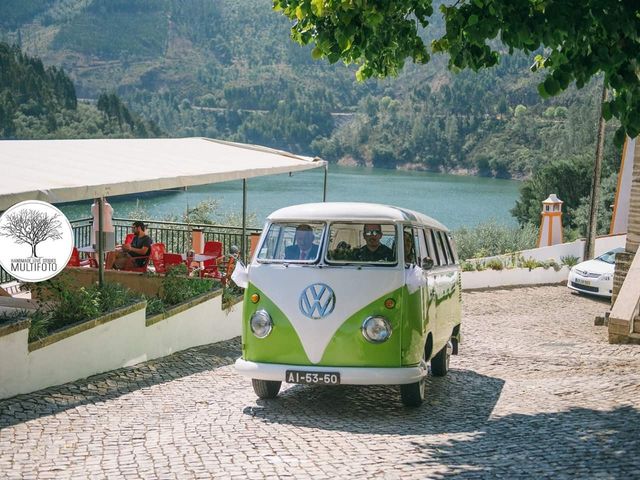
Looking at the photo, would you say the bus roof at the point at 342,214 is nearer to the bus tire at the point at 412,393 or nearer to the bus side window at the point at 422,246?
the bus side window at the point at 422,246

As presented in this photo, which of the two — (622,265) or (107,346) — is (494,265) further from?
(107,346)

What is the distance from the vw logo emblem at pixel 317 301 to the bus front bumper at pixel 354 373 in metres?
0.52

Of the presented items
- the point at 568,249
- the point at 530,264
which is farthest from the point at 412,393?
the point at 568,249

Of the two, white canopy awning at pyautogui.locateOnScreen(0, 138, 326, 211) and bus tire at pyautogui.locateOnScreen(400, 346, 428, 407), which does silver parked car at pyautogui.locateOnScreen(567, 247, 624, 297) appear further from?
bus tire at pyautogui.locateOnScreen(400, 346, 428, 407)

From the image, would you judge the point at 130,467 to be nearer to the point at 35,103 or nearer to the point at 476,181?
the point at 35,103

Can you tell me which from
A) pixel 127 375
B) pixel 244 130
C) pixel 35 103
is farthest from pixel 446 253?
pixel 244 130

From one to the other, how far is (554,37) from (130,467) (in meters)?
4.95

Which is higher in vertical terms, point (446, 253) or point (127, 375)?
point (446, 253)

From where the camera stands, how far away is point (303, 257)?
9531 mm

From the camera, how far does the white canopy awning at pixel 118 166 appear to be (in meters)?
10.4

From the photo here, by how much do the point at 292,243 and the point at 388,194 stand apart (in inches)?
4804

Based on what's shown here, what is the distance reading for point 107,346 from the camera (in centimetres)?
1143

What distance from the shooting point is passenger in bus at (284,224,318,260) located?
9531mm

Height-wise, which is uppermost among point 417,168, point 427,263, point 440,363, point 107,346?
point 427,263
